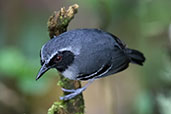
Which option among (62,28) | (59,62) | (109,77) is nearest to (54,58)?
(59,62)

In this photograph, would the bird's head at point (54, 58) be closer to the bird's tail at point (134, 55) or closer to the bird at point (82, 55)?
the bird at point (82, 55)

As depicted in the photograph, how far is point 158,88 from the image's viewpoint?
15.5 ft

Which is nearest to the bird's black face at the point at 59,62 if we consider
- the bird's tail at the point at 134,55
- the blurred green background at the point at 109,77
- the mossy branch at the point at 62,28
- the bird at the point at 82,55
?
the bird at the point at 82,55

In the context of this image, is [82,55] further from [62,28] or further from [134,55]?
[134,55]

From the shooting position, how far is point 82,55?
357cm

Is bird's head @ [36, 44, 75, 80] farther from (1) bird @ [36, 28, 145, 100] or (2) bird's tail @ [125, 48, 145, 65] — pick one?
(2) bird's tail @ [125, 48, 145, 65]

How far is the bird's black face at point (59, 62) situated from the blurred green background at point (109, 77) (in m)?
1.20

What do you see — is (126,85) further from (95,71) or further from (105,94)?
(95,71)

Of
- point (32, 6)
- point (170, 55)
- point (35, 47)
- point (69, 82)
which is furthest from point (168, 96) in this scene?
point (32, 6)

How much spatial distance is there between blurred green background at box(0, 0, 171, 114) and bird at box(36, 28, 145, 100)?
78cm

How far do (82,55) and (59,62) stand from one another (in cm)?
24

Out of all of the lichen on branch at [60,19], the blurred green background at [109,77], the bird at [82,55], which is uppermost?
the lichen on branch at [60,19]

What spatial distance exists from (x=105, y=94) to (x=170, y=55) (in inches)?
56.7

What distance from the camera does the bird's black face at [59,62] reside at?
3.30 meters
